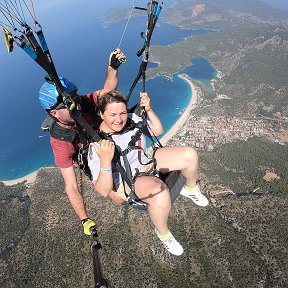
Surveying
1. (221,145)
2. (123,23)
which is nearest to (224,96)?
(221,145)

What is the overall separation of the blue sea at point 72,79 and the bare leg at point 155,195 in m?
70.7

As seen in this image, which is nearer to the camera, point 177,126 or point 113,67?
point 113,67

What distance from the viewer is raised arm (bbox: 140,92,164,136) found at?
5.91m

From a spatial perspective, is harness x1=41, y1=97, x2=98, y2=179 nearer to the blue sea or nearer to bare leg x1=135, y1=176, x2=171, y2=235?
bare leg x1=135, y1=176, x2=171, y2=235

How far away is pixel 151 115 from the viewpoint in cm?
607

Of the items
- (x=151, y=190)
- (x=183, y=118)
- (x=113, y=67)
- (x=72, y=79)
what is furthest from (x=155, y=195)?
(x=72, y=79)

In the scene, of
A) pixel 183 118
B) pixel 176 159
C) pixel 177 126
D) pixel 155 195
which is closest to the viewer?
pixel 155 195

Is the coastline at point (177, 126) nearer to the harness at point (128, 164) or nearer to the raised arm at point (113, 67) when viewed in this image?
the raised arm at point (113, 67)

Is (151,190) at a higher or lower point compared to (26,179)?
higher

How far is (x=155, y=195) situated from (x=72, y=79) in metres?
116

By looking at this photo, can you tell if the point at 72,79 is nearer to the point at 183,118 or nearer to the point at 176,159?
the point at 183,118

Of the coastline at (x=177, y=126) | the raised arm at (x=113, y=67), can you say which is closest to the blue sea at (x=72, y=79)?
the coastline at (x=177, y=126)

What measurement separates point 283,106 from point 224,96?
1735 cm

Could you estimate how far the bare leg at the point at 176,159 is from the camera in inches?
233
